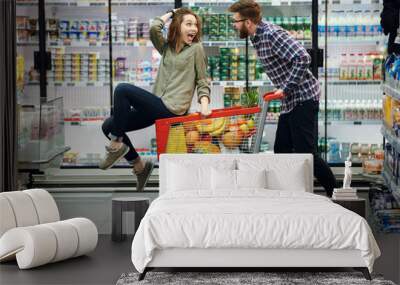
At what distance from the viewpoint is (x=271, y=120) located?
9930mm

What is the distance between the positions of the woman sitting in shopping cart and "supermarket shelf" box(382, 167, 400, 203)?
6.38 ft

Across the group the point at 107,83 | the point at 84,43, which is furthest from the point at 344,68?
the point at 84,43

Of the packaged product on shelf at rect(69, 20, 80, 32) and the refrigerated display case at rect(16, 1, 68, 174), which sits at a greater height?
the packaged product on shelf at rect(69, 20, 80, 32)

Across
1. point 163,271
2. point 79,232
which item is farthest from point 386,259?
point 79,232

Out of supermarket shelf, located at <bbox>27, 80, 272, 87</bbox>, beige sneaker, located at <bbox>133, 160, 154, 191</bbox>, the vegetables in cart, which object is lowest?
beige sneaker, located at <bbox>133, 160, 154, 191</bbox>

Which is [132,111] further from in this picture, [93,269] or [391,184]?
[93,269]

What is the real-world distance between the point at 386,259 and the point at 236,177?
1397mm

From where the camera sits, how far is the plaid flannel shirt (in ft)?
27.9

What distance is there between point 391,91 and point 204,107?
1753 millimetres

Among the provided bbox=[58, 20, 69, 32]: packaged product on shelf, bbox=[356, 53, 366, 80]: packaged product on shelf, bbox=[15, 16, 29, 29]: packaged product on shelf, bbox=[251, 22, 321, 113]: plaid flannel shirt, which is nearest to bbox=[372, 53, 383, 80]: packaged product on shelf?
bbox=[356, 53, 366, 80]: packaged product on shelf

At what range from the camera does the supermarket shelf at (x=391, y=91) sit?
8.21 meters

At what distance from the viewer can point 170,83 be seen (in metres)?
9.20

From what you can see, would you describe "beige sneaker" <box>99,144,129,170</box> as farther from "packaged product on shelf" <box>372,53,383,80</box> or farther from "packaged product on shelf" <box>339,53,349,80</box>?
"packaged product on shelf" <box>372,53,383,80</box>

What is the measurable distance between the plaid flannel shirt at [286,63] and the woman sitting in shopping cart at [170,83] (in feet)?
2.42
